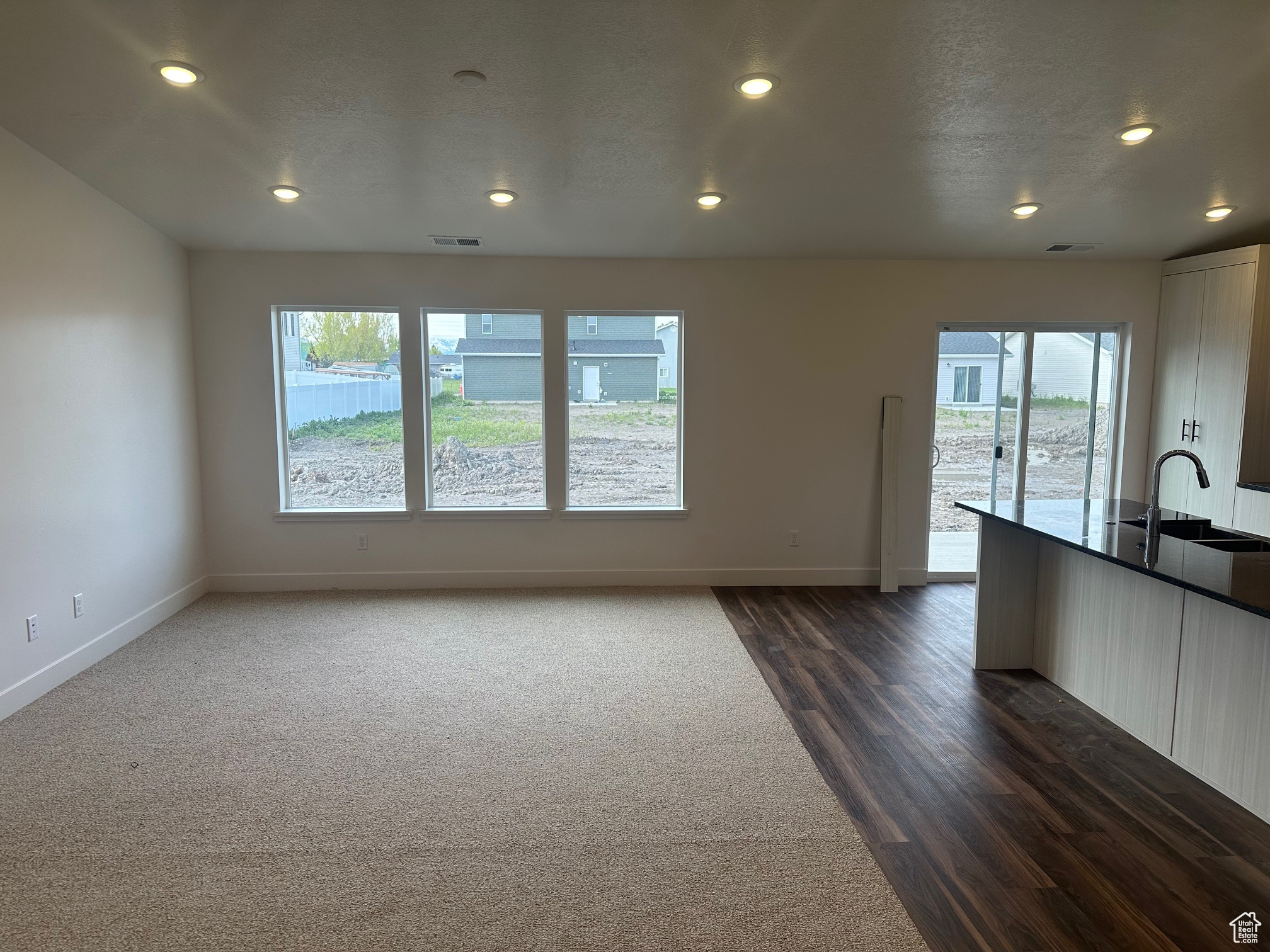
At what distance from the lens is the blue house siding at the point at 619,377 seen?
536 centimetres

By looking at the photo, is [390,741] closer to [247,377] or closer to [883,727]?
[883,727]

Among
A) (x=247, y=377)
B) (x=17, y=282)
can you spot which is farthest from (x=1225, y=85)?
(x=247, y=377)

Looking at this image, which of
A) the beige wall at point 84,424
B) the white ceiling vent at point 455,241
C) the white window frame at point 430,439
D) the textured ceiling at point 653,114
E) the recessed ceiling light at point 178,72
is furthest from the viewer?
the white window frame at point 430,439

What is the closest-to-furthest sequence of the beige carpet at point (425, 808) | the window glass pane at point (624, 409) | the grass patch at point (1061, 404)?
the beige carpet at point (425, 808), the window glass pane at point (624, 409), the grass patch at point (1061, 404)

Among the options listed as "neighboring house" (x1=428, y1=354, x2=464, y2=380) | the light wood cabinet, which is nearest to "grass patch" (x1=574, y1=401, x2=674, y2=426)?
"neighboring house" (x1=428, y1=354, x2=464, y2=380)

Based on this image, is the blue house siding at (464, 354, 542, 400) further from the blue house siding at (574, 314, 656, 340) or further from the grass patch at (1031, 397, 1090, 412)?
the grass patch at (1031, 397, 1090, 412)

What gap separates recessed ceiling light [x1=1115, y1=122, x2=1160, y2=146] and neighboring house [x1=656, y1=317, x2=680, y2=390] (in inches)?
114

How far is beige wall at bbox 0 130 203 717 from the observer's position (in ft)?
10.8

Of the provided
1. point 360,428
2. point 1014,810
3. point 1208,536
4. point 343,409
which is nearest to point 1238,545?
point 1208,536

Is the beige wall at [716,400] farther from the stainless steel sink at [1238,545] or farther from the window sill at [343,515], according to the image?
the stainless steel sink at [1238,545]

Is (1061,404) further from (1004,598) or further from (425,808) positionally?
(425,808)

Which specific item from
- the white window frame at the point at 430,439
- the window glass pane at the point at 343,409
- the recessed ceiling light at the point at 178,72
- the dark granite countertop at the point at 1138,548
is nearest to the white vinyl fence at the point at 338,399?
the window glass pane at the point at 343,409

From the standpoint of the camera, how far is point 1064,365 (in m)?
5.45

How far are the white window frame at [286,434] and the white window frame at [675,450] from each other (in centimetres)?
123
